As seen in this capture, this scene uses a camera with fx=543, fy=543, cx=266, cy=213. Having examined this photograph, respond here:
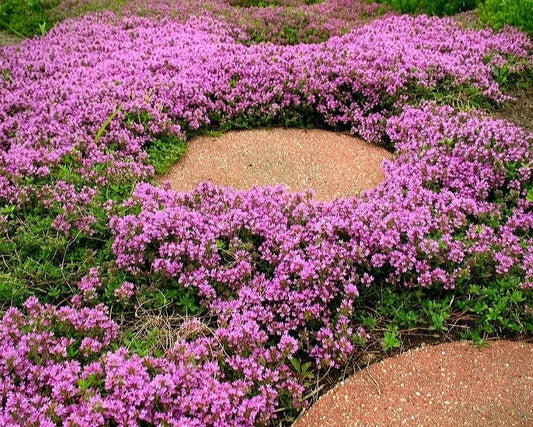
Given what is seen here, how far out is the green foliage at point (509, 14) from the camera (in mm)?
7309

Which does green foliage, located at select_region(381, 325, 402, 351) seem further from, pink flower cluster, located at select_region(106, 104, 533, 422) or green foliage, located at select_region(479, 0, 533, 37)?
green foliage, located at select_region(479, 0, 533, 37)

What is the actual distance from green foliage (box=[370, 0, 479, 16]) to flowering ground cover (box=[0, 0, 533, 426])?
2.14 m

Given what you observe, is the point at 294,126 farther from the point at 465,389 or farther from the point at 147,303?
the point at 465,389

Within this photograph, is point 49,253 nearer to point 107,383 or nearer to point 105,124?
point 107,383

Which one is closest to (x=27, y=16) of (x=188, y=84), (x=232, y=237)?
(x=188, y=84)

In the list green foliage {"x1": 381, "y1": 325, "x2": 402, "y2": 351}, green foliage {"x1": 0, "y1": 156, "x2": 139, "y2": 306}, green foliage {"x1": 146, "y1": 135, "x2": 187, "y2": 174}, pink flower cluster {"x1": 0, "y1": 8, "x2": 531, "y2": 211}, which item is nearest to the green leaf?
pink flower cluster {"x1": 0, "y1": 8, "x2": 531, "y2": 211}

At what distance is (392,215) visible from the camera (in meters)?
4.16

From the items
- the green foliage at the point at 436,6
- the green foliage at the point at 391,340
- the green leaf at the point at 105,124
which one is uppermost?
the green foliage at the point at 436,6

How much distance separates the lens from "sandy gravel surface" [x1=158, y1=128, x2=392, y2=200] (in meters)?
5.26

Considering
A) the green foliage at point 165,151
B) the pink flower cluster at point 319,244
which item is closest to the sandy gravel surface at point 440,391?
the pink flower cluster at point 319,244

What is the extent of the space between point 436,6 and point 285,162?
4716 mm

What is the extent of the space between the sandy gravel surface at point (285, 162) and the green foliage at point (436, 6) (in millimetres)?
3769

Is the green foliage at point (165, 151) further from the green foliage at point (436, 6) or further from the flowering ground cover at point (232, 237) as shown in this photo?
the green foliage at point (436, 6)

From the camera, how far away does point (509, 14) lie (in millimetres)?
7457
